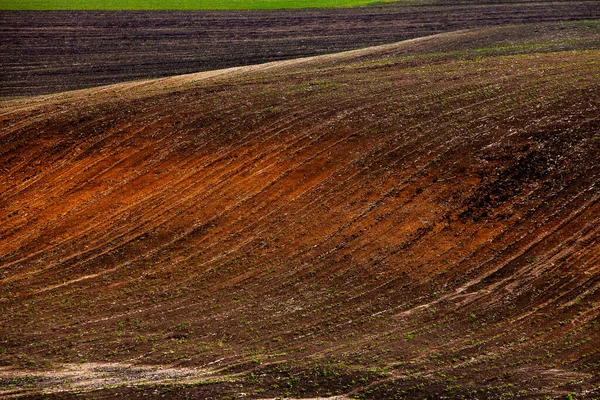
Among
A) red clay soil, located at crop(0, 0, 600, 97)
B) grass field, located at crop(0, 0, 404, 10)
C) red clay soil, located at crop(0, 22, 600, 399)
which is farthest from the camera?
grass field, located at crop(0, 0, 404, 10)

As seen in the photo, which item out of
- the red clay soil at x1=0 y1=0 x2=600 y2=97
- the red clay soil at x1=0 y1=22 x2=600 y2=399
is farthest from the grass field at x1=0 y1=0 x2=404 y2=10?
the red clay soil at x1=0 y1=22 x2=600 y2=399

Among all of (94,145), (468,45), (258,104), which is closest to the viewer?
(94,145)

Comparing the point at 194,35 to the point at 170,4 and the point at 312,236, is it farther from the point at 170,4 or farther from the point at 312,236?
the point at 312,236

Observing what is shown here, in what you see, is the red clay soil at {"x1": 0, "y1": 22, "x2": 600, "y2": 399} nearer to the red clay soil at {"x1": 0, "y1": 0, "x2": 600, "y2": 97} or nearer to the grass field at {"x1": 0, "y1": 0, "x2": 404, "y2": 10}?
the red clay soil at {"x1": 0, "y1": 0, "x2": 600, "y2": 97}

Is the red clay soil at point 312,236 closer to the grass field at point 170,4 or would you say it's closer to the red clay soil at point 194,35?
the red clay soil at point 194,35

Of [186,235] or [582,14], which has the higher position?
[582,14]

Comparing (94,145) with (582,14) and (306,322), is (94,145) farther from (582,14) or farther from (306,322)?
(582,14)

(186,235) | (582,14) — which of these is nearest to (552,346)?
(186,235)

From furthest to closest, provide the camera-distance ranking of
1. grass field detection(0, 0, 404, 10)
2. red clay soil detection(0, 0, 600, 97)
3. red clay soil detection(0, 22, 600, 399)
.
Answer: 1. grass field detection(0, 0, 404, 10)
2. red clay soil detection(0, 0, 600, 97)
3. red clay soil detection(0, 22, 600, 399)
